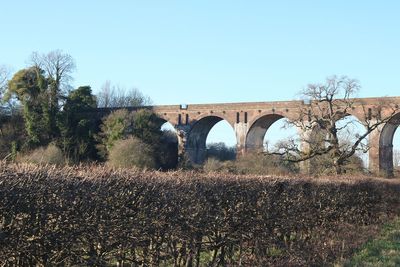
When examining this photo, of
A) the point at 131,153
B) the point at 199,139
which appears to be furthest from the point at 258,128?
the point at 131,153

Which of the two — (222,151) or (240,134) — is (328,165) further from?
(222,151)

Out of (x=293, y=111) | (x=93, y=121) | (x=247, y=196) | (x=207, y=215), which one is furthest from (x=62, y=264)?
(x=93, y=121)

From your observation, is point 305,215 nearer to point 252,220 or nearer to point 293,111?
point 252,220

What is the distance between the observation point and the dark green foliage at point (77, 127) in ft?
139

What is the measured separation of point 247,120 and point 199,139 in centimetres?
628

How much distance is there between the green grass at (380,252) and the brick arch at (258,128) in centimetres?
3417

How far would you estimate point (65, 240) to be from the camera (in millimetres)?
4094

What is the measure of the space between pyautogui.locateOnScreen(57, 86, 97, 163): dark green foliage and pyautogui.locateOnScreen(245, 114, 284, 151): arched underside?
42.5 feet

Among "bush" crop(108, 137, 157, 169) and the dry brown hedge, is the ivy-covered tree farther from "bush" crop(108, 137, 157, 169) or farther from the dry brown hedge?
the dry brown hedge

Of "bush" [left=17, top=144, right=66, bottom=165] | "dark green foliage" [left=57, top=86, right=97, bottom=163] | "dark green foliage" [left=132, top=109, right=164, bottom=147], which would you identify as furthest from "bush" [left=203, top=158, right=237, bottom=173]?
"dark green foliage" [left=57, top=86, right=97, bottom=163]

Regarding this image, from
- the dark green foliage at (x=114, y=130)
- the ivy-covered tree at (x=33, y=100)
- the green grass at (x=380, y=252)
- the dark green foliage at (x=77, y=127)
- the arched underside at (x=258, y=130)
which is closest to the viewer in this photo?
the green grass at (x=380, y=252)

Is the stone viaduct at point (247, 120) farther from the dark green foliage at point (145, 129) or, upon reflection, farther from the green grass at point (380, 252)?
the green grass at point (380, 252)

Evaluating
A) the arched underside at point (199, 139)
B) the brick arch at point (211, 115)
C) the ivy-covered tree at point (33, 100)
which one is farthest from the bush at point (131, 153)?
the arched underside at point (199, 139)

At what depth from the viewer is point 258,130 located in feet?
155
